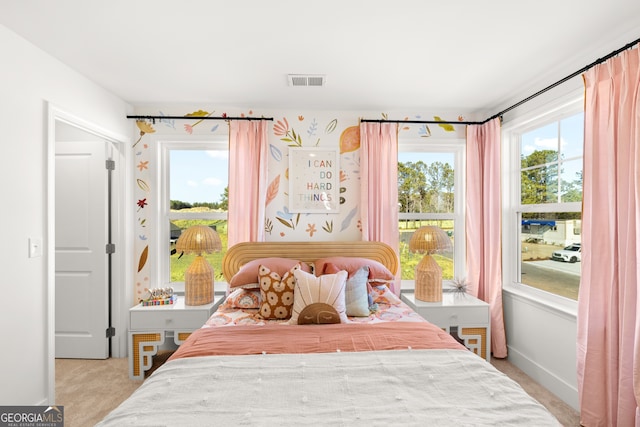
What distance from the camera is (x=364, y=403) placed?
1305mm

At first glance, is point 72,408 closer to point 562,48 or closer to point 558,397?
point 558,397

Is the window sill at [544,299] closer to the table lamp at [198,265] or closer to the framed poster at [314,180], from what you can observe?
the framed poster at [314,180]

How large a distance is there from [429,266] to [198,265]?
208 cm

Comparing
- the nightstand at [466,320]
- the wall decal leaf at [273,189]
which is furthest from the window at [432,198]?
the wall decal leaf at [273,189]

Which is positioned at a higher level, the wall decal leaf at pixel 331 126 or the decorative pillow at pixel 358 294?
the wall decal leaf at pixel 331 126

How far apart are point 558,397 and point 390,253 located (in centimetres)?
167

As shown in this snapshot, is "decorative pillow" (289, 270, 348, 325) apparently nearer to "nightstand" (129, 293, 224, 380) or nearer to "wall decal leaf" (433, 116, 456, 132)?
"nightstand" (129, 293, 224, 380)

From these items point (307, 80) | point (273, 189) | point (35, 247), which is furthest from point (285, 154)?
point (35, 247)

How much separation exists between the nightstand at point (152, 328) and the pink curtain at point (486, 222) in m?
2.66

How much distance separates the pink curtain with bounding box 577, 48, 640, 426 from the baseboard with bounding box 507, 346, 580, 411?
278 mm

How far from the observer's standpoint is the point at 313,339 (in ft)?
6.24

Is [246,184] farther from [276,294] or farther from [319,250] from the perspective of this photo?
[276,294]

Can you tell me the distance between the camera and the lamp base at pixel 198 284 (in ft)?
9.45

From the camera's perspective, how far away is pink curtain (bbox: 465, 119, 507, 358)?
10.3ft
